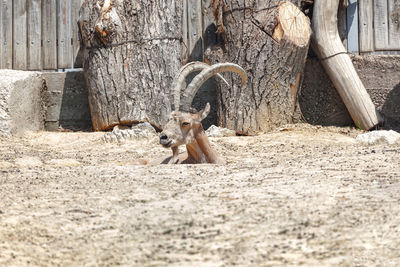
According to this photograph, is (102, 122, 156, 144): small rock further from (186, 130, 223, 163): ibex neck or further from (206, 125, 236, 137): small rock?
(186, 130, 223, 163): ibex neck

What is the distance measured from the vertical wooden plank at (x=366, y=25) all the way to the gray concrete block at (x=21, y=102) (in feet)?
16.9

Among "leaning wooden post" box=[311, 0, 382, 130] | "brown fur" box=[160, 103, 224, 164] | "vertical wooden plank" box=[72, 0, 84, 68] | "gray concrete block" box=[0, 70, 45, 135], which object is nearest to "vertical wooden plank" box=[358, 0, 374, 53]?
"leaning wooden post" box=[311, 0, 382, 130]

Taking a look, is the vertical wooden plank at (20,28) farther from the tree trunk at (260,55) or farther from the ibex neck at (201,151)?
the ibex neck at (201,151)

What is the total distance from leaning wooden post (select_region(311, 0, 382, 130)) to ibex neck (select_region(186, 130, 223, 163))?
2.87 metres

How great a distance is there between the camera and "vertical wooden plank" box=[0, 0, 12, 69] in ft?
29.2

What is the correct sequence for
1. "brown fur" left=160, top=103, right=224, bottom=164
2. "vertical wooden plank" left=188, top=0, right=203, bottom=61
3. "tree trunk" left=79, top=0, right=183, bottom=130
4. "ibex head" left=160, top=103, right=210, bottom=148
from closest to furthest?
"ibex head" left=160, top=103, right=210, bottom=148 < "brown fur" left=160, top=103, right=224, bottom=164 < "tree trunk" left=79, top=0, right=183, bottom=130 < "vertical wooden plank" left=188, top=0, right=203, bottom=61

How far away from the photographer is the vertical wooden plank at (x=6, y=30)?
889cm

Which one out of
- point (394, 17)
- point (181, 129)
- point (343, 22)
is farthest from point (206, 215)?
point (394, 17)

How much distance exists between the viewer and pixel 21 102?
8109mm

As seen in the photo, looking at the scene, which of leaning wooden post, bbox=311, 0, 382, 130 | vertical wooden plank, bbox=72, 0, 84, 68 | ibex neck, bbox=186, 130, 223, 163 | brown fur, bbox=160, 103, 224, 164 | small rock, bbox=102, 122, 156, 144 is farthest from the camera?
A: vertical wooden plank, bbox=72, 0, 84, 68

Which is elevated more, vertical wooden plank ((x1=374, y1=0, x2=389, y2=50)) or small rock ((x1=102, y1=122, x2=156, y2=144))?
vertical wooden plank ((x1=374, y1=0, x2=389, y2=50))

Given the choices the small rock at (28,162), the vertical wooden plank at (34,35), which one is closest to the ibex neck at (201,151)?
the small rock at (28,162)

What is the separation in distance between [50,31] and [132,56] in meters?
1.81

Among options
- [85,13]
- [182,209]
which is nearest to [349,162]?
[182,209]
